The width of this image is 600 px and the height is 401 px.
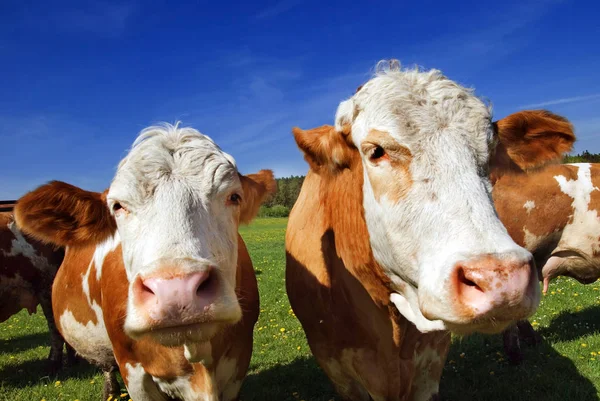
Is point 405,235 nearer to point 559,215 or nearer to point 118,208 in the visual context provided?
point 118,208

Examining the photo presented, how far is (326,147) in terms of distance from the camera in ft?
10.3

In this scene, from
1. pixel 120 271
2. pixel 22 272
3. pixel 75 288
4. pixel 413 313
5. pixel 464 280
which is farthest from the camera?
pixel 22 272

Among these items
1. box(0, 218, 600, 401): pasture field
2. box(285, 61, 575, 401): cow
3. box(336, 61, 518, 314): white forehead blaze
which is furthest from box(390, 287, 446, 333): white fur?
box(0, 218, 600, 401): pasture field

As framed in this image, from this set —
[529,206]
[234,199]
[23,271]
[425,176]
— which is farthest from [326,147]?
[23,271]

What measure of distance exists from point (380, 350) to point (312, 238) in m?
1.13

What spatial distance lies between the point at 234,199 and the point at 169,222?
0.67 metres

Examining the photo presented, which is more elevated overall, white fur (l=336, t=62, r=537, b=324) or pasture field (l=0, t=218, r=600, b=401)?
white fur (l=336, t=62, r=537, b=324)

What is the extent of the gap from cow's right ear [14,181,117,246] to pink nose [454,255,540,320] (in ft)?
8.90

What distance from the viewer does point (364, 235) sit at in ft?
10.4

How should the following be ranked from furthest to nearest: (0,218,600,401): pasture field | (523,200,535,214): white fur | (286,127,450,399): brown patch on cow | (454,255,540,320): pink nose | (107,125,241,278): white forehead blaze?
(523,200,535,214): white fur < (0,218,600,401): pasture field < (286,127,450,399): brown patch on cow < (107,125,241,278): white forehead blaze < (454,255,540,320): pink nose

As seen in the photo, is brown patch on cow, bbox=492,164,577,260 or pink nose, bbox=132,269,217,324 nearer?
pink nose, bbox=132,269,217,324

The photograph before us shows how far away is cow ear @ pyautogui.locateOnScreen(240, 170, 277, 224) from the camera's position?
3587 mm

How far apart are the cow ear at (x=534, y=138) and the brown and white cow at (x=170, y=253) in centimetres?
191

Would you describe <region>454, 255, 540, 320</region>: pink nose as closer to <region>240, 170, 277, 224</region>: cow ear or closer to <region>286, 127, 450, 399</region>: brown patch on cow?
<region>286, 127, 450, 399</region>: brown patch on cow
